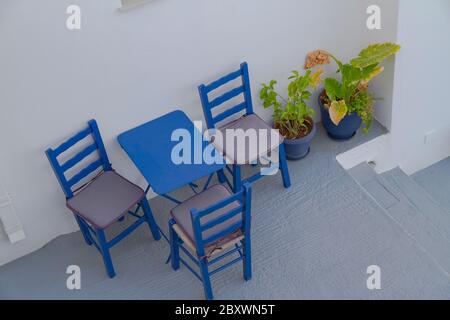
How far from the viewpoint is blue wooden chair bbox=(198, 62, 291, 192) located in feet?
15.4

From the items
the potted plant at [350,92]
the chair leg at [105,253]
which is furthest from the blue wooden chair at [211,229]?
the potted plant at [350,92]

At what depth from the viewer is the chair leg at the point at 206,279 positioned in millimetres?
4195

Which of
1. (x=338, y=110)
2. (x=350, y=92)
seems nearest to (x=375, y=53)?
(x=350, y=92)

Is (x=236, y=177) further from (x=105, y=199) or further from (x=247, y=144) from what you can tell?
(x=105, y=199)

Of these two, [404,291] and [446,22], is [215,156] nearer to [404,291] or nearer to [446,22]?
[404,291]

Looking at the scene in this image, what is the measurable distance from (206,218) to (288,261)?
2.80 feet

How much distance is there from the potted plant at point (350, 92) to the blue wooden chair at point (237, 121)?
0.63 meters

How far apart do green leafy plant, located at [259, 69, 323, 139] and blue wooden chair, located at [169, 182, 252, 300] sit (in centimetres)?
101

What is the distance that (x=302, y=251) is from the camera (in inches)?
185

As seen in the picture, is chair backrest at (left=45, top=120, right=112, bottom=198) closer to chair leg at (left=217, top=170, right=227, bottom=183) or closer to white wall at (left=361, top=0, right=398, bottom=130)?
chair leg at (left=217, top=170, right=227, bottom=183)

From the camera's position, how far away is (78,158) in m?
4.52

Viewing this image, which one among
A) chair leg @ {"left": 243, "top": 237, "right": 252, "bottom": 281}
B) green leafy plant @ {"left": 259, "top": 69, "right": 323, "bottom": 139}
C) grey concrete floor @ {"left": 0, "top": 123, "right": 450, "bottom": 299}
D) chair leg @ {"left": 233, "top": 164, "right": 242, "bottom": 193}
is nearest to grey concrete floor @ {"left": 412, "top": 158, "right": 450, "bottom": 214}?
grey concrete floor @ {"left": 0, "top": 123, "right": 450, "bottom": 299}

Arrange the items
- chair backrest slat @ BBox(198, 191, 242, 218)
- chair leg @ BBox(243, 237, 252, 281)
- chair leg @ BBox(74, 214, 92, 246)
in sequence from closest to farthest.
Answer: chair backrest slat @ BBox(198, 191, 242, 218) → chair leg @ BBox(243, 237, 252, 281) → chair leg @ BBox(74, 214, 92, 246)

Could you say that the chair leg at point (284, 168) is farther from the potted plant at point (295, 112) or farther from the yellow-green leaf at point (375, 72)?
the yellow-green leaf at point (375, 72)
